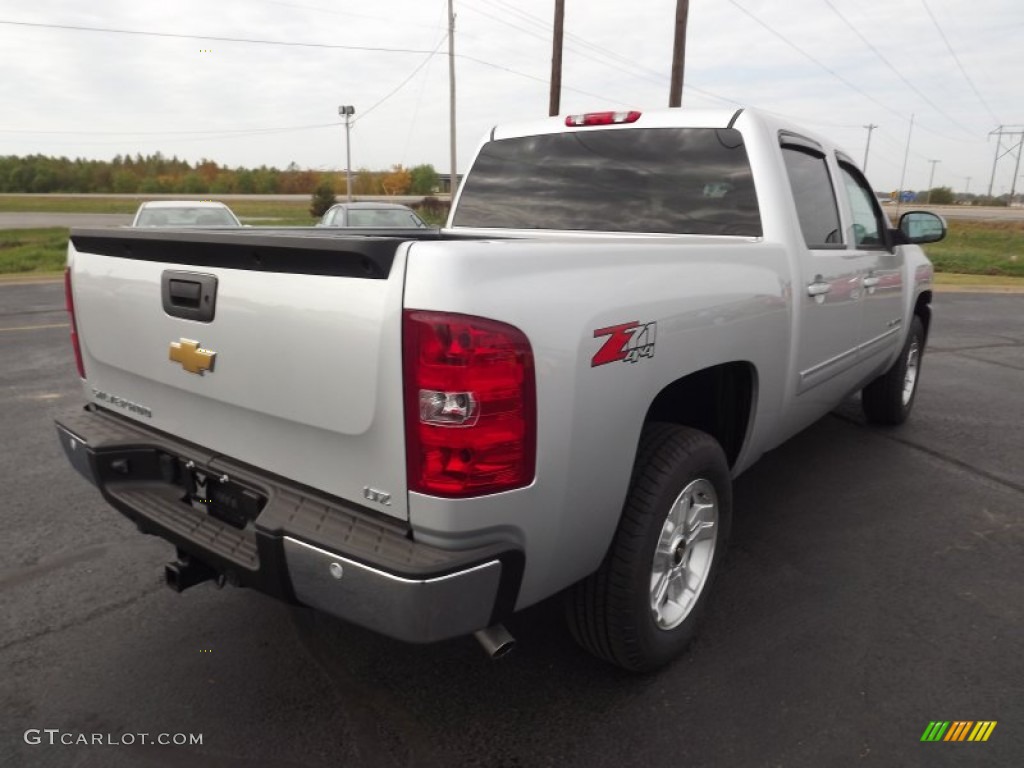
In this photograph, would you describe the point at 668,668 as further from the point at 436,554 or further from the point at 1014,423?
the point at 1014,423

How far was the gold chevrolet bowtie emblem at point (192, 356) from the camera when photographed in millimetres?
2195

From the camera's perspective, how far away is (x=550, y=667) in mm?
2615

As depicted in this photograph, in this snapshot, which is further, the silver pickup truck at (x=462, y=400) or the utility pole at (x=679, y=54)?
the utility pole at (x=679, y=54)

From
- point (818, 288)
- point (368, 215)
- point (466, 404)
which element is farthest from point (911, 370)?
point (368, 215)

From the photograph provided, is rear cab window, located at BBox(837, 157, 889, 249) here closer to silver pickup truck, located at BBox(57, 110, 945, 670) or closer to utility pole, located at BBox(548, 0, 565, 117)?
silver pickup truck, located at BBox(57, 110, 945, 670)

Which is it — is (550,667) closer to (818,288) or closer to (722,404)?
(722,404)

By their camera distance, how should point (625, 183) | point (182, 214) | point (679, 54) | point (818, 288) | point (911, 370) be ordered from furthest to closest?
point (679, 54) → point (182, 214) → point (911, 370) → point (625, 183) → point (818, 288)

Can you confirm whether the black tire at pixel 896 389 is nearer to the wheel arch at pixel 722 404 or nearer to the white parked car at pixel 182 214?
the wheel arch at pixel 722 404

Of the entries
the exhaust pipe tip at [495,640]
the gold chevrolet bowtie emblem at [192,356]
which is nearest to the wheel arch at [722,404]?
the exhaust pipe tip at [495,640]

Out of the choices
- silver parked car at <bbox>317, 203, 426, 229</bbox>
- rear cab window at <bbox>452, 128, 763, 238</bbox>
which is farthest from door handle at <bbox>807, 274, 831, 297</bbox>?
silver parked car at <bbox>317, 203, 426, 229</bbox>

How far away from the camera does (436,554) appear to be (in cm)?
179

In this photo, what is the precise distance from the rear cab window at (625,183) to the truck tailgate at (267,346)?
1.93 meters

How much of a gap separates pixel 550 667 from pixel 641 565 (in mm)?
617

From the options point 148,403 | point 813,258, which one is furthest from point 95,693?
point 813,258
